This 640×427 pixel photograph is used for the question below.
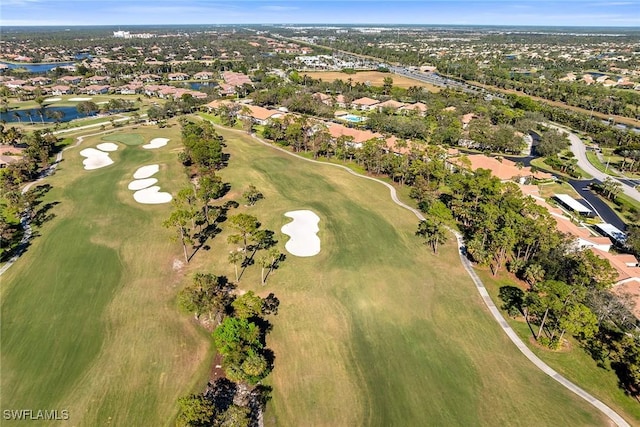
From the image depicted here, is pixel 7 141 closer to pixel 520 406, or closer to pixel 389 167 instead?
pixel 389 167

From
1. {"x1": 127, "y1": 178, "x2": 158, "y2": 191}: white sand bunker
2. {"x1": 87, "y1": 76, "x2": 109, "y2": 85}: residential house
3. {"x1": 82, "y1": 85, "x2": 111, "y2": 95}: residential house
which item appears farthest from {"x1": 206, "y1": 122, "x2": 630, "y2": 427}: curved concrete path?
{"x1": 87, "y1": 76, "x2": 109, "y2": 85}: residential house

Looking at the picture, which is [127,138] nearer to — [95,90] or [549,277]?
[95,90]

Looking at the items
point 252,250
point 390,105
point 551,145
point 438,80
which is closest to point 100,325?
point 252,250

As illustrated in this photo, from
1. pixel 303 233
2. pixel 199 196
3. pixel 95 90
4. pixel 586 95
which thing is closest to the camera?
pixel 303 233

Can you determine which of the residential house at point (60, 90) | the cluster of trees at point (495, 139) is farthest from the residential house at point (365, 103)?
the residential house at point (60, 90)

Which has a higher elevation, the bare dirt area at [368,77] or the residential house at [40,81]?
the residential house at [40,81]

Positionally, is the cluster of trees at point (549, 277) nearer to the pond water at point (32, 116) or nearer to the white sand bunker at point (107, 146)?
the white sand bunker at point (107, 146)

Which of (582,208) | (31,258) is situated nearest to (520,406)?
(582,208)
